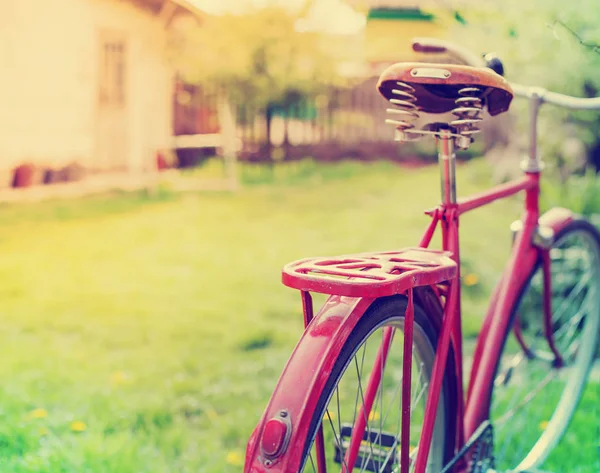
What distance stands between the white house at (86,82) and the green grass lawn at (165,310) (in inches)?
47.8

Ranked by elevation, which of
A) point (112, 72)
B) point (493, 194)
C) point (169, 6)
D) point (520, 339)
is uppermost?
point (169, 6)

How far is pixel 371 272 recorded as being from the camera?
1.36m

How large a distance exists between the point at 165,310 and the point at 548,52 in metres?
2.47

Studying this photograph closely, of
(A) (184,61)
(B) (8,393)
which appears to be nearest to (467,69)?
(B) (8,393)

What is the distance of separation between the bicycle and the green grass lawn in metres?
0.49

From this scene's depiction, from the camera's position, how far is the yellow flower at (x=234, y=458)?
234 cm

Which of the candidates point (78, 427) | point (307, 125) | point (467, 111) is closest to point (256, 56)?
point (307, 125)

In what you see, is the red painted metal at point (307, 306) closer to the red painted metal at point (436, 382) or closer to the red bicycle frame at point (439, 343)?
the red bicycle frame at point (439, 343)

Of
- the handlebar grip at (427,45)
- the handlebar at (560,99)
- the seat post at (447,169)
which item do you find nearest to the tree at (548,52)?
the handlebar at (560,99)

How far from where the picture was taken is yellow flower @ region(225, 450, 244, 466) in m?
2.34

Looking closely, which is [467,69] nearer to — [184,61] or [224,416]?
[224,416]

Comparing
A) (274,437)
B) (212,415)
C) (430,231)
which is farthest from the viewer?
(212,415)

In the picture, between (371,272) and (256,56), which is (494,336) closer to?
(371,272)

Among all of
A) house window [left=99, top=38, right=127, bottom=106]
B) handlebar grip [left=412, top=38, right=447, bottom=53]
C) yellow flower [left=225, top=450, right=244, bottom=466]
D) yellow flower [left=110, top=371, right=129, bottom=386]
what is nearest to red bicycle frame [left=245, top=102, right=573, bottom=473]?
handlebar grip [left=412, top=38, right=447, bottom=53]
